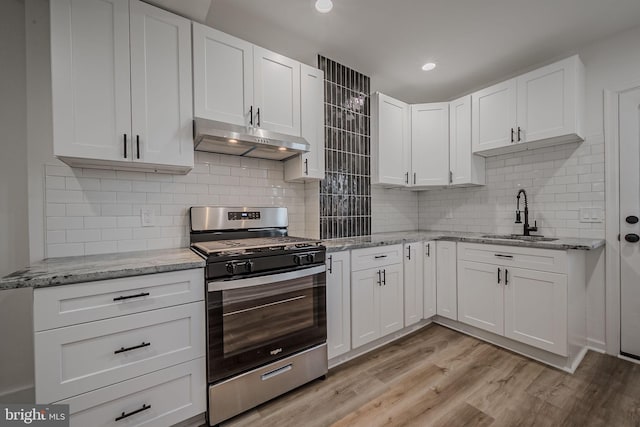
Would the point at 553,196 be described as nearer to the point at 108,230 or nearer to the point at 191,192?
the point at 191,192

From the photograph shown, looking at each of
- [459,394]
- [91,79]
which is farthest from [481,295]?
[91,79]

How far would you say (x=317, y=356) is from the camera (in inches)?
75.1

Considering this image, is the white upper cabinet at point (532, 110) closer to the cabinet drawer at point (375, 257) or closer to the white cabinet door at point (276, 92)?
the cabinet drawer at point (375, 257)

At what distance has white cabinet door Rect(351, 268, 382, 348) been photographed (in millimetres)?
2174

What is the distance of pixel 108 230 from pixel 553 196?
12.3 feet

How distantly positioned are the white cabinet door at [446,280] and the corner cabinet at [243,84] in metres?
1.91

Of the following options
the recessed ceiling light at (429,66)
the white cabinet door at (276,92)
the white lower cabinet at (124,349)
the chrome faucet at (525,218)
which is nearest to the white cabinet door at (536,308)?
the chrome faucet at (525,218)

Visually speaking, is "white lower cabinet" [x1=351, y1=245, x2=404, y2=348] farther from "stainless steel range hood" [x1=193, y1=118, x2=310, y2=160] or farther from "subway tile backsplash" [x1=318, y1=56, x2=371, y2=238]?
"stainless steel range hood" [x1=193, y1=118, x2=310, y2=160]

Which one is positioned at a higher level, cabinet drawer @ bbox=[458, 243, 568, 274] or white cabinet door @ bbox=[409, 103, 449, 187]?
white cabinet door @ bbox=[409, 103, 449, 187]

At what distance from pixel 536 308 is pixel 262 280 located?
2.18 m

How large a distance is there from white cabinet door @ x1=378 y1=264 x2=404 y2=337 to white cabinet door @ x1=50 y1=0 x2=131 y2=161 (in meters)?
2.15

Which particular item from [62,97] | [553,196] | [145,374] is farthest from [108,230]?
[553,196]

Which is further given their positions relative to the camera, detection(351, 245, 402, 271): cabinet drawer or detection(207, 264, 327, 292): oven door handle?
detection(351, 245, 402, 271): cabinet drawer

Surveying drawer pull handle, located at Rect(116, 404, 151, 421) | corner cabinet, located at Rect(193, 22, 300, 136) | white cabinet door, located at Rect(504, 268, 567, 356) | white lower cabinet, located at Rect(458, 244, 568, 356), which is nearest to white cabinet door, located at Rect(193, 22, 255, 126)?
corner cabinet, located at Rect(193, 22, 300, 136)
